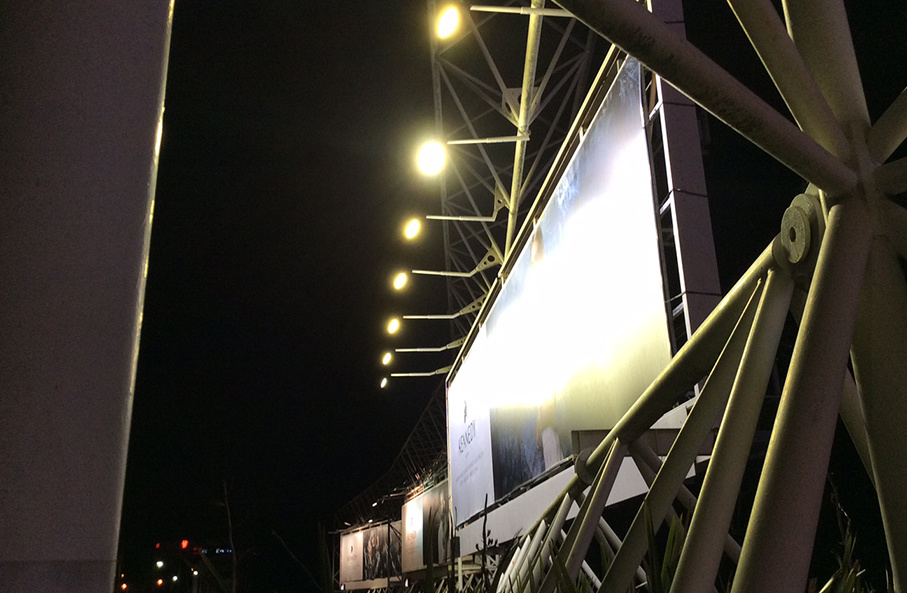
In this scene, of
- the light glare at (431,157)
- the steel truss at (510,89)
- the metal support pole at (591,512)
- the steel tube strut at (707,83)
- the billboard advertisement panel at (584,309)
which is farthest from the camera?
the light glare at (431,157)

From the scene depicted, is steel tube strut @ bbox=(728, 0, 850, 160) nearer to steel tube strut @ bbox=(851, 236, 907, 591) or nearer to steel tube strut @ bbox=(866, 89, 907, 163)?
steel tube strut @ bbox=(866, 89, 907, 163)

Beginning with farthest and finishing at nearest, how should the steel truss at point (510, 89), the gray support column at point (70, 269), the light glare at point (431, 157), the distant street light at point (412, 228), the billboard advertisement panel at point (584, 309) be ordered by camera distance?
the distant street light at point (412, 228), the light glare at point (431, 157), the steel truss at point (510, 89), the billboard advertisement panel at point (584, 309), the gray support column at point (70, 269)

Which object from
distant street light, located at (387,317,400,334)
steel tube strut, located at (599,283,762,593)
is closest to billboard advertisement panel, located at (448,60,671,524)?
steel tube strut, located at (599,283,762,593)

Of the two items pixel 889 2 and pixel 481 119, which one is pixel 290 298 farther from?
pixel 889 2

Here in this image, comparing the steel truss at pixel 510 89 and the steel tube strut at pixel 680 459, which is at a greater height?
the steel truss at pixel 510 89

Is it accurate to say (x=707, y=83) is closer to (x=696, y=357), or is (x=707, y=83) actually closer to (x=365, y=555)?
(x=696, y=357)

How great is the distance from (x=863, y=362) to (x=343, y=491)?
1707 inches

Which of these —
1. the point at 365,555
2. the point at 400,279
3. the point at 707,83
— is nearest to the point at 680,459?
the point at 707,83

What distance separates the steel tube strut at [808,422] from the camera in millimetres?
1092

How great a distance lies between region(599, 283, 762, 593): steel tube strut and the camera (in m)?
1.84

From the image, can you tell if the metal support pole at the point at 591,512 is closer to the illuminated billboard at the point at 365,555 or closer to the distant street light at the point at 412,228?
the distant street light at the point at 412,228

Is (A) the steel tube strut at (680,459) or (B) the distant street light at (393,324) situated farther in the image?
(B) the distant street light at (393,324)

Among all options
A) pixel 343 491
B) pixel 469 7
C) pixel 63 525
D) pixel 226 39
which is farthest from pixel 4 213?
pixel 343 491

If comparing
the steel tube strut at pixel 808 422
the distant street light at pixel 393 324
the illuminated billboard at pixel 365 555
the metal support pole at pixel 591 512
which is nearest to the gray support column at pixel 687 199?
the metal support pole at pixel 591 512
